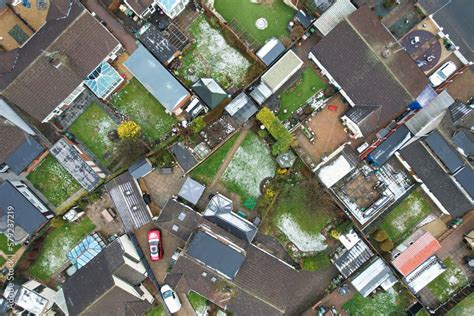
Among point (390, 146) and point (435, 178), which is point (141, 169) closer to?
point (390, 146)

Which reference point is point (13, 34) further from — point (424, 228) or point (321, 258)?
point (424, 228)

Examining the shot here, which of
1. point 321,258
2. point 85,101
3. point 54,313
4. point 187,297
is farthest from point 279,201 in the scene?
point 54,313

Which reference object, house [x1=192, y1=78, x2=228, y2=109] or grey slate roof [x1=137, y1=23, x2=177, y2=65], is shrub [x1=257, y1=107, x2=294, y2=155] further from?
grey slate roof [x1=137, y1=23, x2=177, y2=65]

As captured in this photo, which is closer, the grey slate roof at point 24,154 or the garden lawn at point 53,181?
the grey slate roof at point 24,154

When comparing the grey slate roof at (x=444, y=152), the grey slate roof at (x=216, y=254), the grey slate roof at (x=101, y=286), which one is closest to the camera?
the grey slate roof at (x=444, y=152)

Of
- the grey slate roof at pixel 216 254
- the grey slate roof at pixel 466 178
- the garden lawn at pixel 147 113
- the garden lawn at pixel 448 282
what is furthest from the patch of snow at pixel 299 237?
the garden lawn at pixel 147 113

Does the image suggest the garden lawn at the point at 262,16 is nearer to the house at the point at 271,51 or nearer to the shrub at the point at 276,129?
the house at the point at 271,51

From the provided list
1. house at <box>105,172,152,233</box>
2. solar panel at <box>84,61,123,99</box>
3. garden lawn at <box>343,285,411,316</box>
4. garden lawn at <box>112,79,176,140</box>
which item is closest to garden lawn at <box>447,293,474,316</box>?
garden lawn at <box>343,285,411,316</box>
